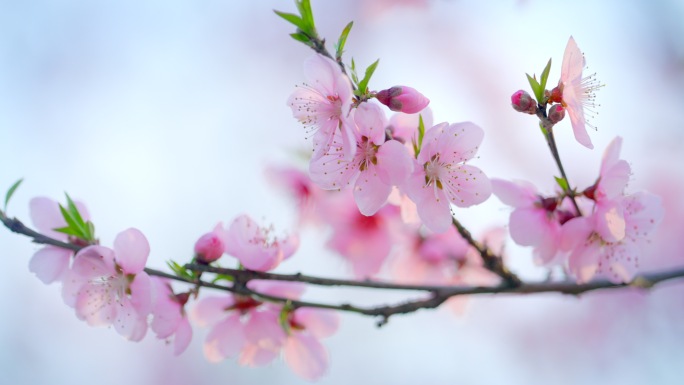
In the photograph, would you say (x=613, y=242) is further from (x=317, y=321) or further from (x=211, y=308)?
(x=211, y=308)

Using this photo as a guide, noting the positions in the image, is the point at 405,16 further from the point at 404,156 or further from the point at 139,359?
the point at 139,359

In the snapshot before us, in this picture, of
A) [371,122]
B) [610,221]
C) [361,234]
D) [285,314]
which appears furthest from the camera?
[361,234]

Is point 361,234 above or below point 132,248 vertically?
below

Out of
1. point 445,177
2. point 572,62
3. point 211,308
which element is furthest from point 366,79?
point 211,308

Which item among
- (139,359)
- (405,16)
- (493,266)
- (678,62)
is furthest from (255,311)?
(139,359)

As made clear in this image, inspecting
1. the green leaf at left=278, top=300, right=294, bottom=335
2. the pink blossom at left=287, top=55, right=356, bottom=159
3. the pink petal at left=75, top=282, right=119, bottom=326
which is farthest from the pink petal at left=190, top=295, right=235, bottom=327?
the pink blossom at left=287, top=55, right=356, bottom=159

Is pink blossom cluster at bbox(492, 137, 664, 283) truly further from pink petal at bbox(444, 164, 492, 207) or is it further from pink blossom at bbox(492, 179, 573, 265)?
pink petal at bbox(444, 164, 492, 207)

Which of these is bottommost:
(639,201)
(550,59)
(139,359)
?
(139,359)
